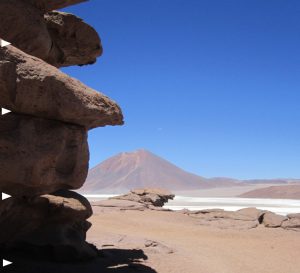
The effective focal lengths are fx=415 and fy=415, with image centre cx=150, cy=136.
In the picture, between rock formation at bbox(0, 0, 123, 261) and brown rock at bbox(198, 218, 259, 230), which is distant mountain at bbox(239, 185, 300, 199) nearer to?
brown rock at bbox(198, 218, 259, 230)

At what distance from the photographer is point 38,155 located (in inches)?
282

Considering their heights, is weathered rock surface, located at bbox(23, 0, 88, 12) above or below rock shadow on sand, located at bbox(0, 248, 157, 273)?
above

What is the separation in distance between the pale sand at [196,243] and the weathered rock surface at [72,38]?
570cm

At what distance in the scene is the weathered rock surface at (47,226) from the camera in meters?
8.95

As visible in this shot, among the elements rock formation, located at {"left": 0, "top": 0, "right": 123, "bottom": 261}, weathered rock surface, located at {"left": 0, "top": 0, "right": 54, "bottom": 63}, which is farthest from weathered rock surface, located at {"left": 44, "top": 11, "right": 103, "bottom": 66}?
weathered rock surface, located at {"left": 0, "top": 0, "right": 54, "bottom": 63}

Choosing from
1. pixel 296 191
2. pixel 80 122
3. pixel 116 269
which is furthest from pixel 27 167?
pixel 296 191

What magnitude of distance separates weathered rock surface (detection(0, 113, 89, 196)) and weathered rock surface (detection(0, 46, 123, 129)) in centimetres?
22

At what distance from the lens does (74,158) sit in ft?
25.8

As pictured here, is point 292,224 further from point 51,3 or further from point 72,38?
point 51,3

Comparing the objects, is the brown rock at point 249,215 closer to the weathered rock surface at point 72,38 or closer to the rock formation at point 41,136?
the rock formation at point 41,136

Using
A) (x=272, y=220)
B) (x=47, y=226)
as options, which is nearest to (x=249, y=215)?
(x=272, y=220)

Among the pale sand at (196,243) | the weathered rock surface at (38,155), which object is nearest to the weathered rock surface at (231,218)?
the pale sand at (196,243)

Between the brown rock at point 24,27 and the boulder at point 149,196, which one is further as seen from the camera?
the boulder at point 149,196

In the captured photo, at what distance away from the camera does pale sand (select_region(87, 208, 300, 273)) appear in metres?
11.2
